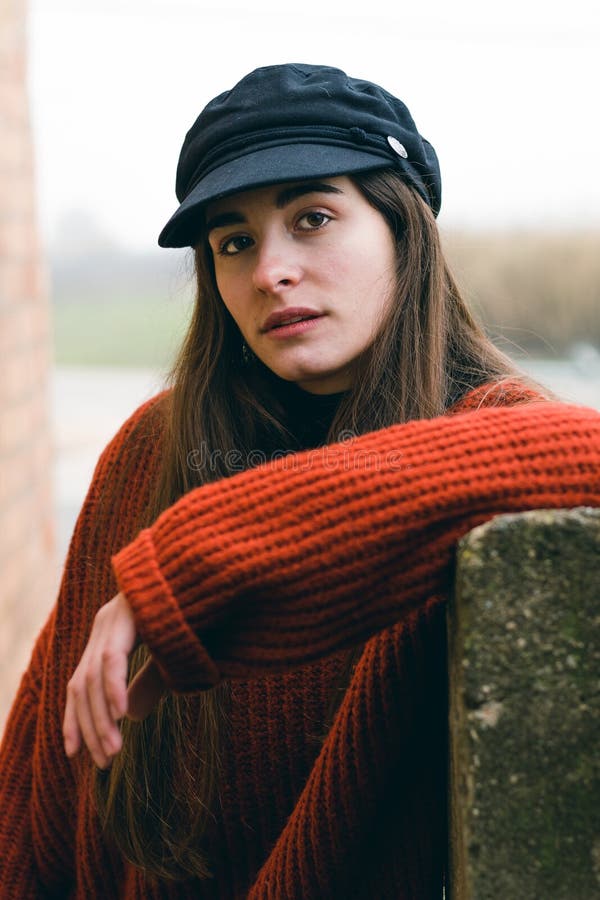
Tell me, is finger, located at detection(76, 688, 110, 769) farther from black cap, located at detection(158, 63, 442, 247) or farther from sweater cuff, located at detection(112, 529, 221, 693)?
black cap, located at detection(158, 63, 442, 247)

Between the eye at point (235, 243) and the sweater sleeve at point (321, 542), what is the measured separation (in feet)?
2.26

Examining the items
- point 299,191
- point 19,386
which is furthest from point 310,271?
point 19,386

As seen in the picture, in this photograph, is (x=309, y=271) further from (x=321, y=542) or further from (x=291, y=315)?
(x=321, y=542)

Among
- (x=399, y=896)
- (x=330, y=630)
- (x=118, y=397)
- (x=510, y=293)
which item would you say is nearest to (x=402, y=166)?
(x=330, y=630)

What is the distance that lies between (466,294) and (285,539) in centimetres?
92

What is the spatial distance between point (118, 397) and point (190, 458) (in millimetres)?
4381

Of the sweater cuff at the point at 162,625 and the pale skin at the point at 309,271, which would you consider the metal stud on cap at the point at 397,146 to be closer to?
the pale skin at the point at 309,271

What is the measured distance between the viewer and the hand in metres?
1.09

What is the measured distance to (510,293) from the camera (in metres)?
3.70

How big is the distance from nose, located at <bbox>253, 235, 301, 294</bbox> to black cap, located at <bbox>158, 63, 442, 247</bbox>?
12 centimetres

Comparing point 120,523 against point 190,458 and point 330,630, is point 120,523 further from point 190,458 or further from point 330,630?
point 330,630

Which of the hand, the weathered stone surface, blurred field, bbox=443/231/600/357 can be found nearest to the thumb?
the hand

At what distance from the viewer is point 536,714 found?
95cm

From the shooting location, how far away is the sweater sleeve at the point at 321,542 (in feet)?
3.47
